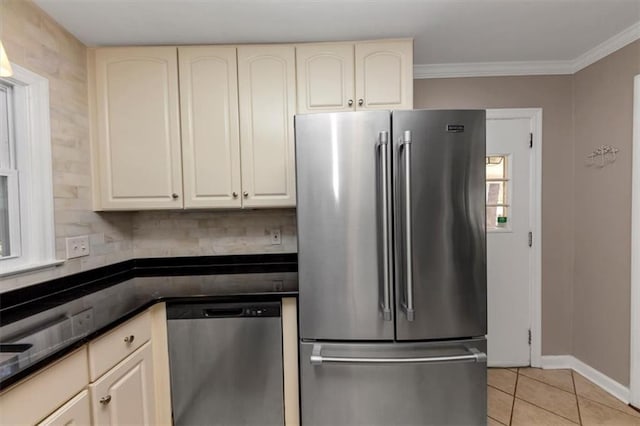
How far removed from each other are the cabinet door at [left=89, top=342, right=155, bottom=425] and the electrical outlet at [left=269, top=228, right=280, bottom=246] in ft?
3.20

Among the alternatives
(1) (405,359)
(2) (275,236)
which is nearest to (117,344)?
(2) (275,236)

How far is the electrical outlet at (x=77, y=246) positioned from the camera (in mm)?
1631

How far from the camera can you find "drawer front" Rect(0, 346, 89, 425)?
85 centimetres

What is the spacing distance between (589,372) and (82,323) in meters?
3.13

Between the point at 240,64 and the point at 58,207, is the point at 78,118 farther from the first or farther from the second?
the point at 240,64

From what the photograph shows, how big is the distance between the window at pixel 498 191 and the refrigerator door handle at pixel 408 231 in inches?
52.2

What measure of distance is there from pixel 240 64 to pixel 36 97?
1016mm

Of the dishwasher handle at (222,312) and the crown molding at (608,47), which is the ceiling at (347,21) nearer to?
the crown molding at (608,47)

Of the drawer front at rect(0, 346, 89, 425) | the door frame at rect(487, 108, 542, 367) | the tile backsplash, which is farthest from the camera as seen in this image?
the door frame at rect(487, 108, 542, 367)

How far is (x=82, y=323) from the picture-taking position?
119 centimetres

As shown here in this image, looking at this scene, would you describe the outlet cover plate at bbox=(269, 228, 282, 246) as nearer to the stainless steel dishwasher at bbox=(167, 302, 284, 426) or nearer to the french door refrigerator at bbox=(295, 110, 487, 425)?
the stainless steel dishwasher at bbox=(167, 302, 284, 426)

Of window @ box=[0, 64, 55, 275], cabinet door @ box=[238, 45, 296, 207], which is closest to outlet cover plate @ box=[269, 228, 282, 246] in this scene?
cabinet door @ box=[238, 45, 296, 207]

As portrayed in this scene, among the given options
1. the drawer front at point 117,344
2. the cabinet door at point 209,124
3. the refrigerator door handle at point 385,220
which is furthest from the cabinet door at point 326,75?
the drawer front at point 117,344

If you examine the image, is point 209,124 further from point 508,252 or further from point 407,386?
point 508,252
